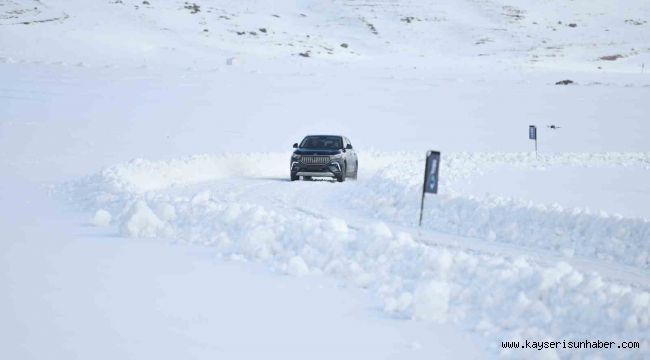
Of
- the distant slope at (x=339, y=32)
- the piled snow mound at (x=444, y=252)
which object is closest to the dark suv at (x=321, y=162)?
the piled snow mound at (x=444, y=252)

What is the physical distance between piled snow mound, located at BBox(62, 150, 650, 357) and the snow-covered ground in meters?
0.03

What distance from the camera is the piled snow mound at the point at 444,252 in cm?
683

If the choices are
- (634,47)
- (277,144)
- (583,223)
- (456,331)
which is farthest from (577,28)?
(456,331)

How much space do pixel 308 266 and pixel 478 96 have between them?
1798 inches

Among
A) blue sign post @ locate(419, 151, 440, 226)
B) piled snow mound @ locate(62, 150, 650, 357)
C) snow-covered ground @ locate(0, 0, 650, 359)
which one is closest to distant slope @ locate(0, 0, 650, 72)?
snow-covered ground @ locate(0, 0, 650, 359)

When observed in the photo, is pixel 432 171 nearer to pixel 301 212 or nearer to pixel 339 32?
pixel 301 212

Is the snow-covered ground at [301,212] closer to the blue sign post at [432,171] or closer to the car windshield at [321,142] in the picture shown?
the blue sign post at [432,171]

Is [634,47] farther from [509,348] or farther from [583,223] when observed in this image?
[509,348]

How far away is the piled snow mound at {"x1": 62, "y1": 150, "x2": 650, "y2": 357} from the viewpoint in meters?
6.83

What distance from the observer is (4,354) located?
5.79 m

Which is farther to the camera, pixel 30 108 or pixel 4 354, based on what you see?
pixel 30 108

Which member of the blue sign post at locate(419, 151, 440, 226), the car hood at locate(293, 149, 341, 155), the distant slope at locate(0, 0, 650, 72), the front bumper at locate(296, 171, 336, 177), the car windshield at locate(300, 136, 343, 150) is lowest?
the front bumper at locate(296, 171, 336, 177)

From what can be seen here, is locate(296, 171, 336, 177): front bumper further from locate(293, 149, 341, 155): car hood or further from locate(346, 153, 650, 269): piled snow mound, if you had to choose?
locate(346, 153, 650, 269): piled snow mound

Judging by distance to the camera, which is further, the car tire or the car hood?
the car hood
